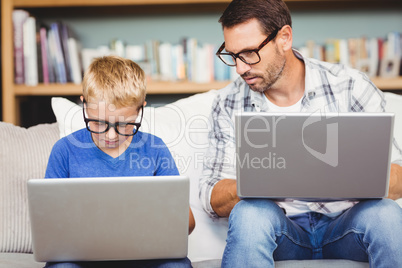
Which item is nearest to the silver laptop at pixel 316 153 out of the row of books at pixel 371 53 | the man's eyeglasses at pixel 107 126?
the man's eyeglasses at pixel 107 126

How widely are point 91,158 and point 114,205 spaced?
33cm

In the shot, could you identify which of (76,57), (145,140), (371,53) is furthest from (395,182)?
(76,57)

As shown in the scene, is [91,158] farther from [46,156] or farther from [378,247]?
[378,247]

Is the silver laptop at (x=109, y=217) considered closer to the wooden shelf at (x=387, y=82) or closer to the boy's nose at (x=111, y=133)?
the boy's nose at (x=111, y=133)

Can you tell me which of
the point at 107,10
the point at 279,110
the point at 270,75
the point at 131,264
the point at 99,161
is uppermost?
the point at 107,10

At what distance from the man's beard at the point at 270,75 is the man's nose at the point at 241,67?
16 mm

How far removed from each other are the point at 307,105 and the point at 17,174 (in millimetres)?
910

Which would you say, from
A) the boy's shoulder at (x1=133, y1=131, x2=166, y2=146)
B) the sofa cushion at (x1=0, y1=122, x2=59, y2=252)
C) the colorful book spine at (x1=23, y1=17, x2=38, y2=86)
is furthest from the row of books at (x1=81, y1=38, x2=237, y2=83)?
the boy's shoulder at (x1=133, y1=131, x2=166, y2=146)

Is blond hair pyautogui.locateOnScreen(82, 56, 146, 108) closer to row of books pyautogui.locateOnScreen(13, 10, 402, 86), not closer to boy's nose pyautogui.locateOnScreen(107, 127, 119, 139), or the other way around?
boy's nose pyautogui.locateOnScreen(107, 127, 119, 139)

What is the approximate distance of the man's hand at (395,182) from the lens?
45.8 inches

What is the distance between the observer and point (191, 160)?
4.81ft

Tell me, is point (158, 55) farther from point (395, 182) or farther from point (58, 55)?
point (395, 182)

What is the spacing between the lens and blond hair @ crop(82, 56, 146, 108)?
3.69ft

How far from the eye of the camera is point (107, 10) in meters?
2.27
